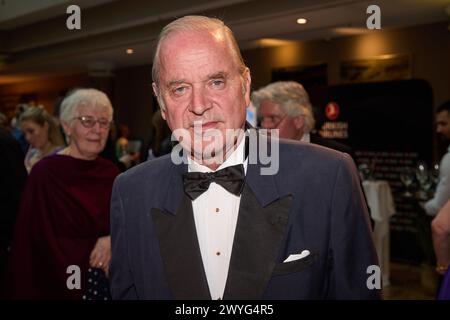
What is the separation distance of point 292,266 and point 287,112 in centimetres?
211

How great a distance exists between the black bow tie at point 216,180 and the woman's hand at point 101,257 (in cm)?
139

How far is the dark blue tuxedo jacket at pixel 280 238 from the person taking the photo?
3.63ft

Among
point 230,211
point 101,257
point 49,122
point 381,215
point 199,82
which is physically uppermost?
point 49,122

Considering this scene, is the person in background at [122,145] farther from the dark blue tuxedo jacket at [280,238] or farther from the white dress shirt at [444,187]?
the dark blue tuxedo jacket at [280,238]

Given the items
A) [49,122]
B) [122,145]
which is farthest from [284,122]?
[122,145]

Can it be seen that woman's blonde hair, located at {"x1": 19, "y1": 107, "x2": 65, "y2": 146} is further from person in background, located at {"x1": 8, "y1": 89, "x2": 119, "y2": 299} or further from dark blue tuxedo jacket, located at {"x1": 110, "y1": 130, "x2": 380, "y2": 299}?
dark blue tuxedo jacket, located at {"x1": 110, "y1": 130, "x2": 380, "y2": 299}

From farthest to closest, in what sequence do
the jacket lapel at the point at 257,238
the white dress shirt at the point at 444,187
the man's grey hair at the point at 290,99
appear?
the white dress shirt at the point at 444,187
the man's grey hair at the point at 290,99
the jacket lapel at the point at 257,238

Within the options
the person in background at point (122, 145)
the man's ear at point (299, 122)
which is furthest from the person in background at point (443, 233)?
the person in background at point (122, 145)

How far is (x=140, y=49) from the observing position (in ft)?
31.0

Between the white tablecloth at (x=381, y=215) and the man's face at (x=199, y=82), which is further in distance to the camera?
the white tablecloth at (x=381, y=215)

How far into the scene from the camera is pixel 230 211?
4.05ft

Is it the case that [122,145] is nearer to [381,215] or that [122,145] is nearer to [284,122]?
[381,215]

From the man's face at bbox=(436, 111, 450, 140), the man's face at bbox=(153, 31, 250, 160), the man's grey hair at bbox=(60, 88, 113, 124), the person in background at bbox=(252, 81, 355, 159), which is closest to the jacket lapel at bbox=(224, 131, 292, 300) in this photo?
the man's face at bbox=(153, 31, 250, 160)
